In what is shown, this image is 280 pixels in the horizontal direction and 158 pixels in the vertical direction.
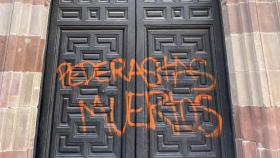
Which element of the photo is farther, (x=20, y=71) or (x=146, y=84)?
(x=146, y=84)

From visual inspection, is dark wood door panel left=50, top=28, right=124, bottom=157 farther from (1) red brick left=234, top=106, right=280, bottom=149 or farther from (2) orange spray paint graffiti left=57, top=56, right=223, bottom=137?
(1) red brick left=234, top=106, right=280, bottom=149

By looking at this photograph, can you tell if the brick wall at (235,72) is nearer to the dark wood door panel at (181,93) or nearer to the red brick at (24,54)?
the red brick at (24,54)

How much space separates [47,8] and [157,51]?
186 centimetres

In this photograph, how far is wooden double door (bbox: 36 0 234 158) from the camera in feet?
11.7

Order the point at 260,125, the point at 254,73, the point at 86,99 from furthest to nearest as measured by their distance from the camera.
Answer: the point at 86,99
the point at 254,73
the point at 260,125

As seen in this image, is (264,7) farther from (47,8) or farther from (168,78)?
(47,8)

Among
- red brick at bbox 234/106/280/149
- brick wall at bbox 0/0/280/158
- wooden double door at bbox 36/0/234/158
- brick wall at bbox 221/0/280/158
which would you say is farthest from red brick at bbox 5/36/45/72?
red brick at bbox 234/106/280/149

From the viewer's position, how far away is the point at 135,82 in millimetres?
3736

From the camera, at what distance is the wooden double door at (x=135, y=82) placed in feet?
11.7

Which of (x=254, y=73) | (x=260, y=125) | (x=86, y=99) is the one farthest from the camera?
(x=86, y=99)

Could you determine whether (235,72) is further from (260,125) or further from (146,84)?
(146,84)

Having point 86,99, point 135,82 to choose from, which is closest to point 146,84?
point 135,82

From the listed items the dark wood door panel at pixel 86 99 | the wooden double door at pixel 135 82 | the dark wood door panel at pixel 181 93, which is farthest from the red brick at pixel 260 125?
the dark wood door panel at pixel 86 99

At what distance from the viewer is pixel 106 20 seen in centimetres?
402
